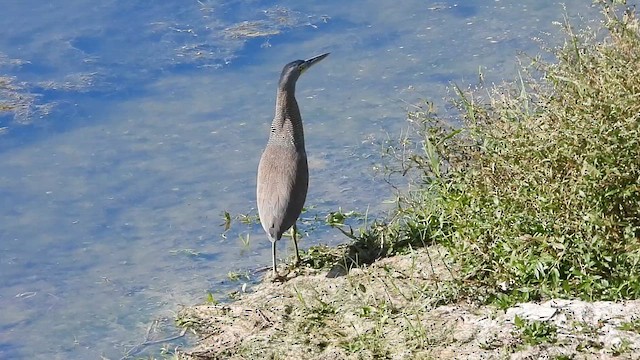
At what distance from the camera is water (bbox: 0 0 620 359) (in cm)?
665

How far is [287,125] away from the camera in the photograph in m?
6.64

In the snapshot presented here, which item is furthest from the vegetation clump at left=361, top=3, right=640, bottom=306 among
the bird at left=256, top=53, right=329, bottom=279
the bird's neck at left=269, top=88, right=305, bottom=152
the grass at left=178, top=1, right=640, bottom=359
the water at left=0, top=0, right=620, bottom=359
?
the water at left=0, top=0, right=620, bottom=359

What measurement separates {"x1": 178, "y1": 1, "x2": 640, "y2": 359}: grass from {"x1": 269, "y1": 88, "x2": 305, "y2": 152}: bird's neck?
0.94 m

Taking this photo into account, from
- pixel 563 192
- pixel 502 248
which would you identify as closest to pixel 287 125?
pixel 502 248

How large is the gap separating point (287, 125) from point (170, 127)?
7.00 feet

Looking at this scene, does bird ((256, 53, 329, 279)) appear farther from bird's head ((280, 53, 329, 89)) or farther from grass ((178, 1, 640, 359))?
grass ((178, 1, 640, 359))

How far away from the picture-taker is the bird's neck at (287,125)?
657 centimetres

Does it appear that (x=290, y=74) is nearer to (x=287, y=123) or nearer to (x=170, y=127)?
(x=287, y=123)

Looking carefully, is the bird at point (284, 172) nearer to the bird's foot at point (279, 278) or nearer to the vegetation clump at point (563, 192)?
the bird's foot at point (279, 278)

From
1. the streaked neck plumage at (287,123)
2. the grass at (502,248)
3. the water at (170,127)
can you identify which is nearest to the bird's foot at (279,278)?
the grass at (502,248)

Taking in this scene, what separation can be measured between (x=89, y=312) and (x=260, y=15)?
15.0 feet

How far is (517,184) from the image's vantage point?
4941 mm

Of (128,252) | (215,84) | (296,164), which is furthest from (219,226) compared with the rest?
(215,84)

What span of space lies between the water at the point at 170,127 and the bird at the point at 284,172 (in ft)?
1.93
